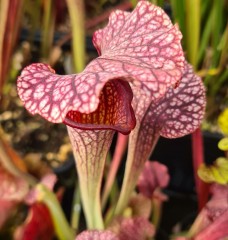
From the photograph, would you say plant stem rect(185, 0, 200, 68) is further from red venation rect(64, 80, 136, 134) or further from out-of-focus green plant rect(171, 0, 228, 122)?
red venation rect(64, 80, 136, 134)

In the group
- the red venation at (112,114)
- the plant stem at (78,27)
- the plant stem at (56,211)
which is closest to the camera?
the red venation at (112,114)

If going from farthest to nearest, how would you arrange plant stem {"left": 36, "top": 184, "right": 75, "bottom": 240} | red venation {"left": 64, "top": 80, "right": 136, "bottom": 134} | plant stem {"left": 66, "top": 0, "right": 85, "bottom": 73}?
plant stem {"left": 66, "top": 0, "right": 85, "bottom": 73} → plant stem {"left": 36, "top": 184, "right": 75, "bottom": 240} → red venation {"left": 64, "top": 80, "right": 136, "bottom": 134}

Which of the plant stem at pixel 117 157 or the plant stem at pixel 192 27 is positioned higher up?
the plant stem at pixel 192 27

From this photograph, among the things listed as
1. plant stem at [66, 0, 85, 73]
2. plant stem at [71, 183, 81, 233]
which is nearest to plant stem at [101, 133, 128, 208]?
plant stem at [71, 183, 81, 233]

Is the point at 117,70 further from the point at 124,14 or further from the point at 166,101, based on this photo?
the point at 166,101

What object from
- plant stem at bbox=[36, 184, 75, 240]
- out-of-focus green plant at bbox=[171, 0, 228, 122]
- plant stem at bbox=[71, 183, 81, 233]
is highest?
out-of-focus green plant at bbox=[171, 0, 228, 122]

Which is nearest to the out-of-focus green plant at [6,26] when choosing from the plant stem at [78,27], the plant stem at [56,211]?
the plant stem at [78,27]

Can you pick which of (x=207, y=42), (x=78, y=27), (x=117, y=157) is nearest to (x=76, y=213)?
(x=117, y=157)

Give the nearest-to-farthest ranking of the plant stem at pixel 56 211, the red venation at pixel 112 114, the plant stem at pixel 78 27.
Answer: the red venation at pixel 112 114 < the plant stem at pixel 56 211 < the plant stem at pixel 78 27

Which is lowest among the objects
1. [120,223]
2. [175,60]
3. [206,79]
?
[120,223]

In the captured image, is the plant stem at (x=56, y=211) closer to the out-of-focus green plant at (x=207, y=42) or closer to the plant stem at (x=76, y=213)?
the plant stem at (x=76, y=213)

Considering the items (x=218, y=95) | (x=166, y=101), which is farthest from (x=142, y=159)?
(x=218, y=95)
